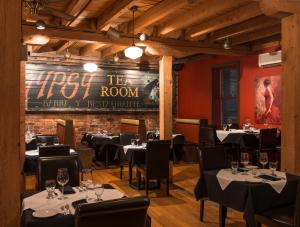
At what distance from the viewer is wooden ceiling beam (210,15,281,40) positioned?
6.32 meters

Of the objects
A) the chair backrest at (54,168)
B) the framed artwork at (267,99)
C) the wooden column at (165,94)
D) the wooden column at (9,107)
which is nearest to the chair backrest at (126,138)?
the wooden column at (165,94)

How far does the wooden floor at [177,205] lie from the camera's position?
431 cm

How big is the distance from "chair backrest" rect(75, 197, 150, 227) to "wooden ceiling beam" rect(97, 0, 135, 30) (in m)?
3.37

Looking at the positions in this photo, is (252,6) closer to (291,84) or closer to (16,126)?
(291,84)

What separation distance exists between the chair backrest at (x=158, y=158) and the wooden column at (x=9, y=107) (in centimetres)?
320

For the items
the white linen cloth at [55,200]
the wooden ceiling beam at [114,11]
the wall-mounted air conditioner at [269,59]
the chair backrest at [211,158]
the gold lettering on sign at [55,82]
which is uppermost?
the wooden ceiling beam at [114,11]

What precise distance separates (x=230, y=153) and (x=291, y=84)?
386cm

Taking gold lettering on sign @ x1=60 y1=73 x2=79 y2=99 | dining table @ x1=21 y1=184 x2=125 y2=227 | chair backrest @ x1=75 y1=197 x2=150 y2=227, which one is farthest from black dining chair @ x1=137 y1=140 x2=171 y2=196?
gold lettering on sign @ x1=60 y1=73 x2=79 y2=99

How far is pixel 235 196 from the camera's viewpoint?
327 centimetres

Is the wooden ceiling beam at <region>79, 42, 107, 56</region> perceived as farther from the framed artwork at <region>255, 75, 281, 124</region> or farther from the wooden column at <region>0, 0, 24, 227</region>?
the wooden column at <region>0, 0, 24, 227</region>

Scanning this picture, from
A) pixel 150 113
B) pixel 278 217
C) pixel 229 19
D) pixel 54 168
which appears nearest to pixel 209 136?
pixel 229 19

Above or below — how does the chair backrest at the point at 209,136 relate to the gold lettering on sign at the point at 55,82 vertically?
below

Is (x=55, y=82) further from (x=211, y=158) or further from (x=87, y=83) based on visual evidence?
(x=211, y=158)

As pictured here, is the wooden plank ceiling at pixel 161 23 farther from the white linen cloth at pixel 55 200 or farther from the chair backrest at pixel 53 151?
the white linen cloth at pixel 55 200
